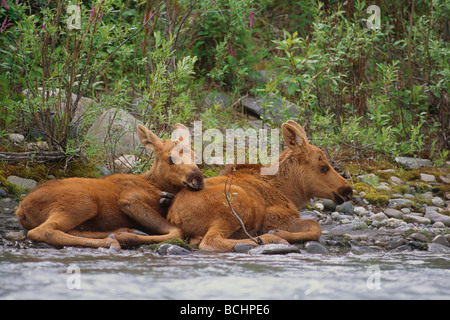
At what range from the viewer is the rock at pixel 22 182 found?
8.67m

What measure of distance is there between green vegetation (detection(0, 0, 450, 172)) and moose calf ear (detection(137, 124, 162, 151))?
0.77 meters

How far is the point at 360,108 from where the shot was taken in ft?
39.2

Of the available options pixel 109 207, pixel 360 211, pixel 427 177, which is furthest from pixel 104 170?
pixel 427 177

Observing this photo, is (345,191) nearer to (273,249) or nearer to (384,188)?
(273,249)

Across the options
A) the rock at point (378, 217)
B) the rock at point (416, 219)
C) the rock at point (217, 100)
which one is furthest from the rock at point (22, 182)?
the rock at point (416, 219)

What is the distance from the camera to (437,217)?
29.2 ft

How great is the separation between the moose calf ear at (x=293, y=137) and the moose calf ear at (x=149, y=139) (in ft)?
5.10

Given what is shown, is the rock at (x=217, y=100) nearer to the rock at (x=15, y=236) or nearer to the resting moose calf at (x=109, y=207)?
the resting moose calf at (x=109, y=207)

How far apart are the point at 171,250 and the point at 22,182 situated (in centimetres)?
296

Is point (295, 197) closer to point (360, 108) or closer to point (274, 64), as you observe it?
point (360, 108)

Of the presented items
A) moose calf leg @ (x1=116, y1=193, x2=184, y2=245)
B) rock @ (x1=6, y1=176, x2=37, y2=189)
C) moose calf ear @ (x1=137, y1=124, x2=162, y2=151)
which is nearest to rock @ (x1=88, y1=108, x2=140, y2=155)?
moose calf ear @ (x1=137, y1=124, x2=162, y2=151)

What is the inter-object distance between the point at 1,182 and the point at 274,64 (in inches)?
266

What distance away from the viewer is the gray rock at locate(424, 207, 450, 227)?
8789 millimetres

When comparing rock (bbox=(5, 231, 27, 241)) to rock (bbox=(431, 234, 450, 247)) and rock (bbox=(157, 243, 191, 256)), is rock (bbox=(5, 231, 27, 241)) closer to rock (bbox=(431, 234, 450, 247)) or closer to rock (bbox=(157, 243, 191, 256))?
rock (bbox=(157, 243, 191, 256))
